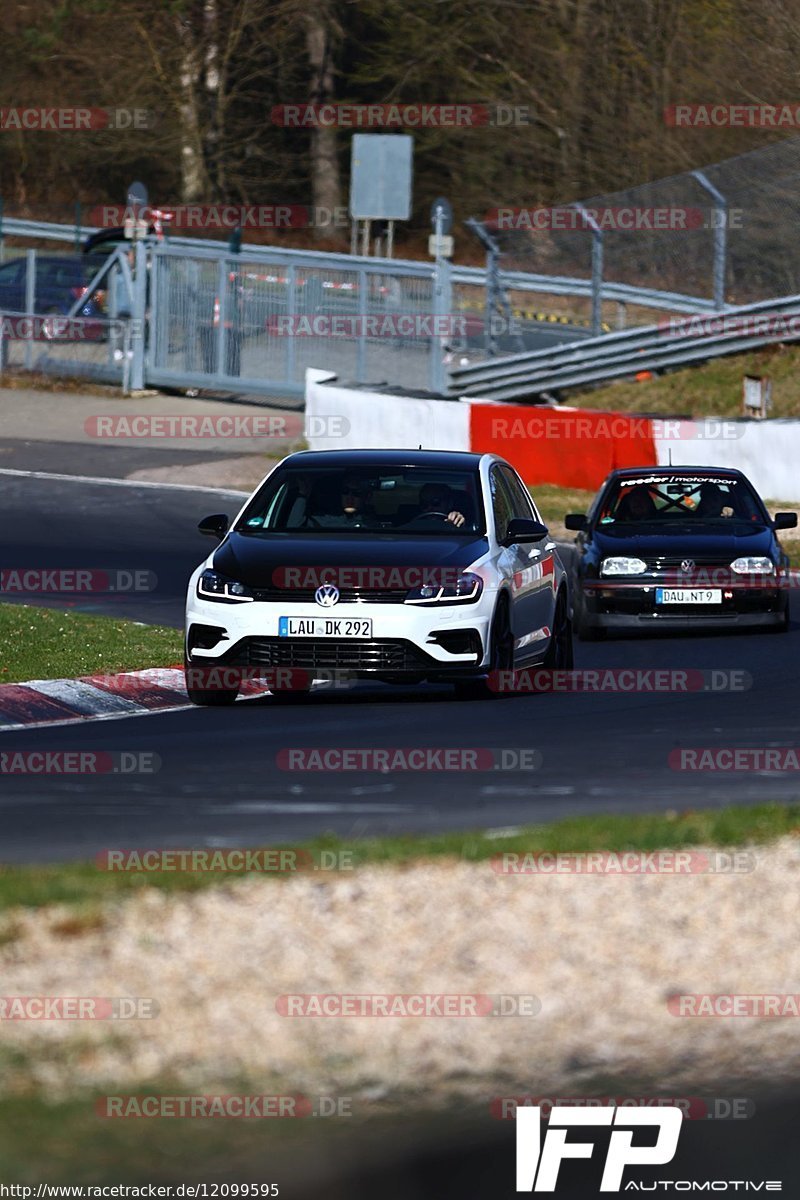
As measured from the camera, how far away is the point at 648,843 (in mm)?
8477

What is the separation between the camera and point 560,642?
48.4ft

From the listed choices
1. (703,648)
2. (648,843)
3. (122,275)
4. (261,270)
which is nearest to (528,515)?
(703,648)

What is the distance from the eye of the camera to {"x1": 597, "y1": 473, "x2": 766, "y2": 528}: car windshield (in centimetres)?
1800

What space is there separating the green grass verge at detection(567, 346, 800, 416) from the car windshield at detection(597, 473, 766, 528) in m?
13.2

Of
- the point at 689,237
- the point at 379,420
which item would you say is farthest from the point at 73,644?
the point at 689,237

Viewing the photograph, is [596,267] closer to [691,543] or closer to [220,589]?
[691,543]

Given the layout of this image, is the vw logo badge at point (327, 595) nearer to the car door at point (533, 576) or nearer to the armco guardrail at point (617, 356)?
the car door at point (533, 576)

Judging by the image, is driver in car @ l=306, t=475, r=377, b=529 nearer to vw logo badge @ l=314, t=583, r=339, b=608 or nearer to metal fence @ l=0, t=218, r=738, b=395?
vw logo badge @ l=314, t=583, r=339, b=608

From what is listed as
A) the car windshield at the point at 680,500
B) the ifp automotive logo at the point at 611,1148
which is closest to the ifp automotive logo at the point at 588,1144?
the ifp automotive logo at the point at 611,1148

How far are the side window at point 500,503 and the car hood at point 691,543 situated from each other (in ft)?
8.68

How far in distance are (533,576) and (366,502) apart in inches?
45.6

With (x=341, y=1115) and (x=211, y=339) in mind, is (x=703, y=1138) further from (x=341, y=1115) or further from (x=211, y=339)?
(x=211, y=339)

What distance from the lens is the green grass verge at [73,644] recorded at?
1441cm

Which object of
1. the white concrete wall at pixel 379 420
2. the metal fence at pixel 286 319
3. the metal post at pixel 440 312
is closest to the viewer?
the white concrete wall at pixel 379 420
